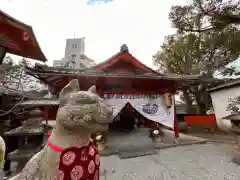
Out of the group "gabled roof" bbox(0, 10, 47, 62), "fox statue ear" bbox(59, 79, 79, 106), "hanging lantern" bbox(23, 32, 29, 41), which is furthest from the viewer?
"hanging lantern" bbox(23, 32, 29, 41)

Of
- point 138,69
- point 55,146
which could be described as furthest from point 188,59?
point 55,146

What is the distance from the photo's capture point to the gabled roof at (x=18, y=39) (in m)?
4.12

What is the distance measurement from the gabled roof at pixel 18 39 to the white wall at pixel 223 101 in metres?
12.6

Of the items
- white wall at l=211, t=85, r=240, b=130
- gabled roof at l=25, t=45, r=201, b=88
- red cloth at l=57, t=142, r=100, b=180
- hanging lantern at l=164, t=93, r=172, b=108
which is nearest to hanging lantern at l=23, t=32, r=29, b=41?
gabled roof at l=25, t=45, r=201, b=88

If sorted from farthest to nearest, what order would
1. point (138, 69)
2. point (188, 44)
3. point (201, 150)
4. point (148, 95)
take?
point (188, 44)
point (138, 69)
point (148, 95)
point (201, 150)

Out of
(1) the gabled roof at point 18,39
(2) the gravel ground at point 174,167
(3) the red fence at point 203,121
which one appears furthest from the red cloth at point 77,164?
(3) the red fence at point 203,121

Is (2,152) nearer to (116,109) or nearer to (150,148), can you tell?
(116,109)

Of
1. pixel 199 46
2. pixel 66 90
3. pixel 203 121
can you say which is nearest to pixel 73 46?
pixel 199 46

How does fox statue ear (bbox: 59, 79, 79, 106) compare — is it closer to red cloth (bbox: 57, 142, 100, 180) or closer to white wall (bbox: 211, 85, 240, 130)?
red cloth (bbox: 57, 142, 100, 180)

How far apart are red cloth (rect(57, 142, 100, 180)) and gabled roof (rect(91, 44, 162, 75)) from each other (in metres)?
6.25

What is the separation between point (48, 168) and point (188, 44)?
15.9m

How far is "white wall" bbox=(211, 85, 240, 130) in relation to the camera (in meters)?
10.9

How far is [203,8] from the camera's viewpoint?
8930 millimetres

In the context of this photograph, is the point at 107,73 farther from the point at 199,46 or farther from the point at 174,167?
the point at 199,46
